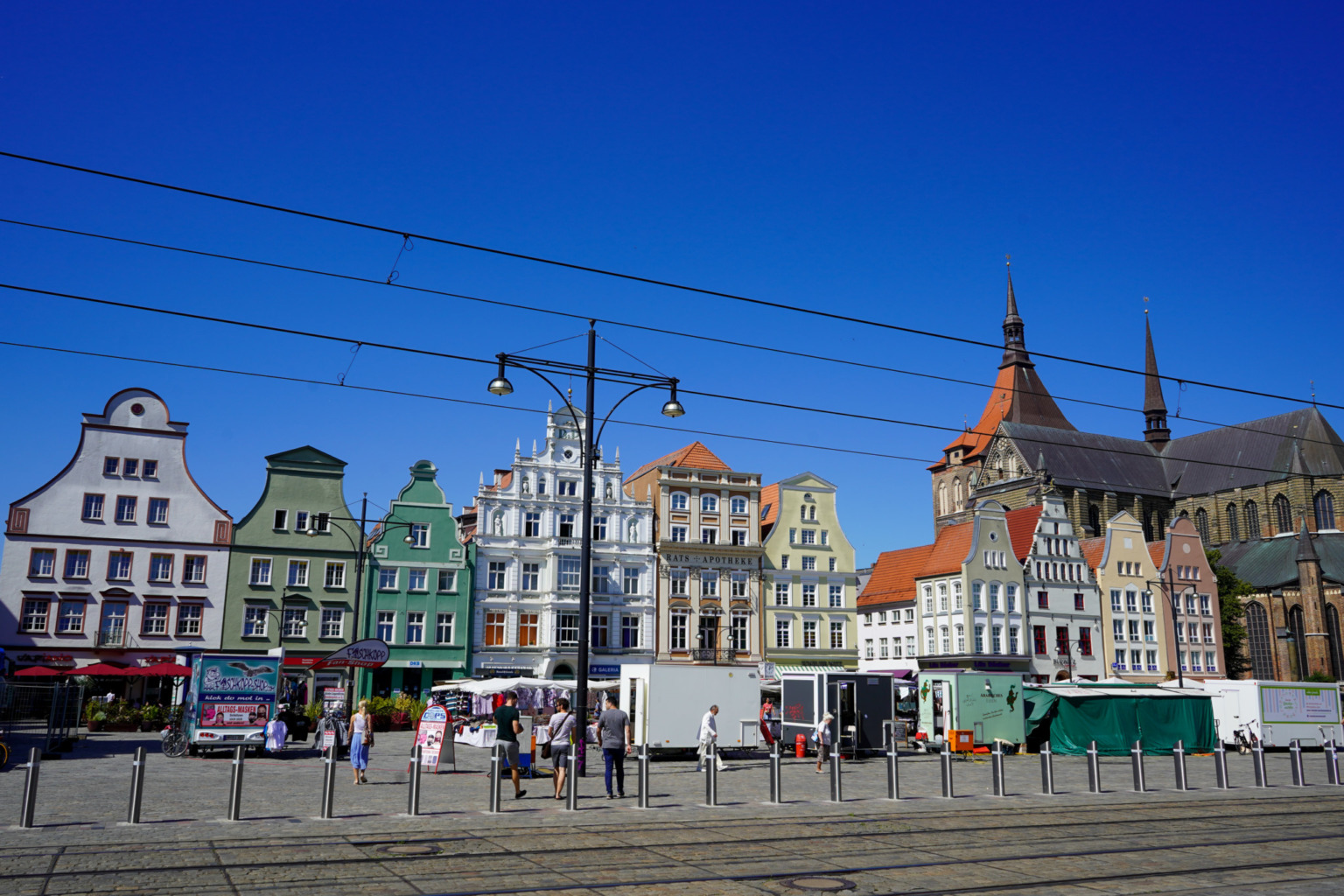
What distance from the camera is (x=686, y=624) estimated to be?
55438 millimetres

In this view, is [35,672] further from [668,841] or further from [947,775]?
[668,841]

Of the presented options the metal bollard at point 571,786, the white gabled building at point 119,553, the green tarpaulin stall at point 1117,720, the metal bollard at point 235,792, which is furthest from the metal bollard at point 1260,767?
the white gabled building at point 119,553

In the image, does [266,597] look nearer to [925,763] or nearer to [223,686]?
[223,686]

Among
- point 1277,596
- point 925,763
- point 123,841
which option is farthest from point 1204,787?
point 1277,596

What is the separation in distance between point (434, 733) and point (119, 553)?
100 ft

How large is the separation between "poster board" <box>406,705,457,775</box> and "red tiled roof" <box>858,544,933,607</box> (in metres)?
46.5

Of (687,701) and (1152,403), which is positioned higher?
(1152,403)

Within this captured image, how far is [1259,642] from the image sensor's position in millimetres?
84125

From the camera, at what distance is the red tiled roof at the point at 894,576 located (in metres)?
66.7

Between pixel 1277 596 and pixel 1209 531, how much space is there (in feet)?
59.0

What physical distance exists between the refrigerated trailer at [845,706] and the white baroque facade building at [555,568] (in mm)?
22278

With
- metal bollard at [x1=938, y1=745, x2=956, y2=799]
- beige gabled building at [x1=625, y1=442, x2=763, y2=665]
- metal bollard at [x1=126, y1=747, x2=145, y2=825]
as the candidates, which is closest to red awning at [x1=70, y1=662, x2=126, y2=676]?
beige gabled building at [x1=625, y1=442, x2=763, y2=665]

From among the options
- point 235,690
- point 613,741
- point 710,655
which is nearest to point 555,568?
point 710,655

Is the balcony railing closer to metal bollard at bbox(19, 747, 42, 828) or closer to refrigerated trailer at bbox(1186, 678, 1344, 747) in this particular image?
refrigerated trailer at bbox(1186, 678, 1344, 747)
